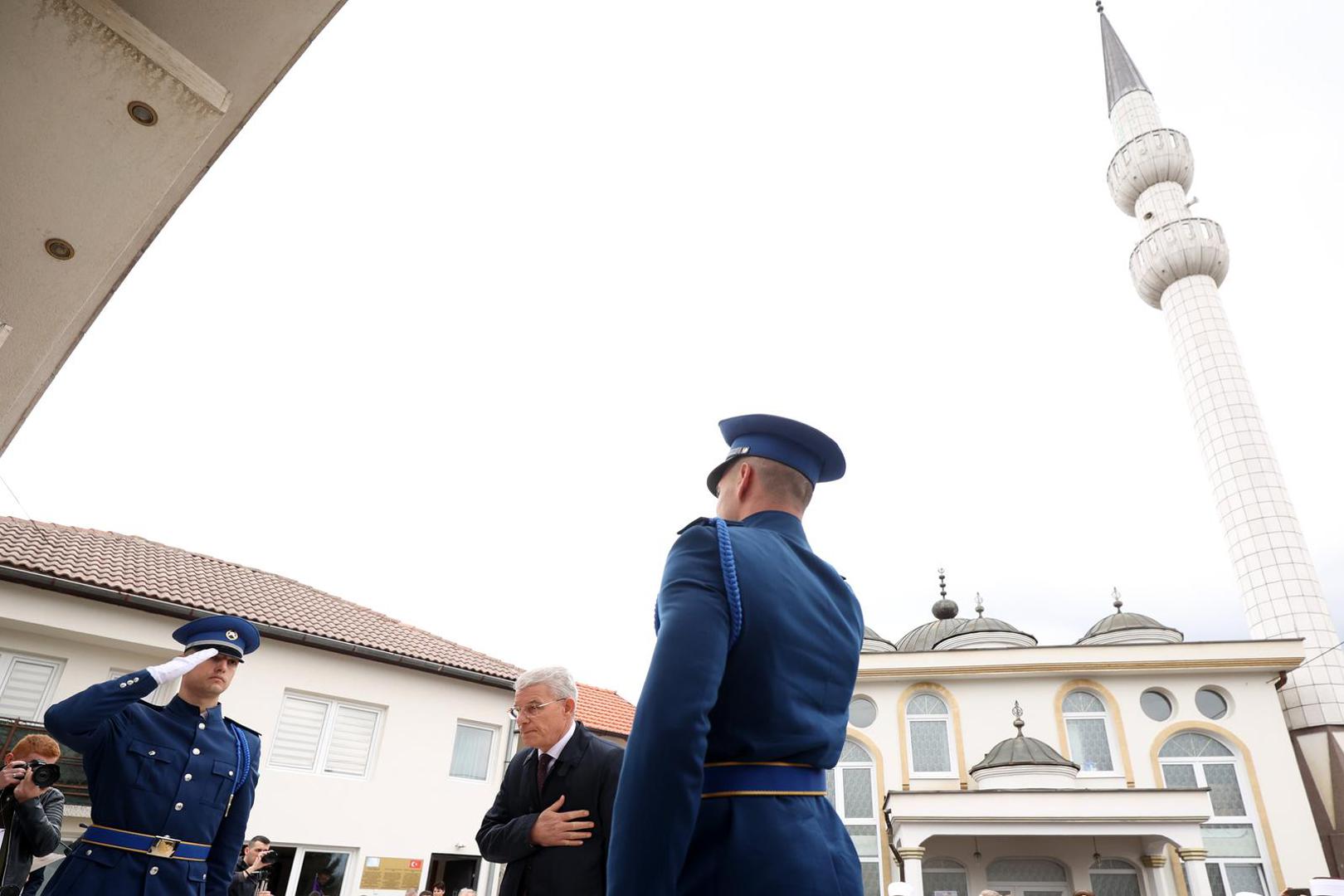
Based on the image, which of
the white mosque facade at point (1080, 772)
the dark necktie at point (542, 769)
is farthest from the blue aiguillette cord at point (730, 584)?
the white mosque facade at point (1080, 772)

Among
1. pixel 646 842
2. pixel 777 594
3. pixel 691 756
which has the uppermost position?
pixel 777 594

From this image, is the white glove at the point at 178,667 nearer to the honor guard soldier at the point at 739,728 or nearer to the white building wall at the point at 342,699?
the honor guard soldier at the point at 739,728

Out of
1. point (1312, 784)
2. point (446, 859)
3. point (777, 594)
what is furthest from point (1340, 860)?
point (777, 594)

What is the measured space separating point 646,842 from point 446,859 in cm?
1591

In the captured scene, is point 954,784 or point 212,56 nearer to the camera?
point 212,56

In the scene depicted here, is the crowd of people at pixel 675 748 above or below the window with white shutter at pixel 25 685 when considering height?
below

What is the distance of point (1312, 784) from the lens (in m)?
20.9

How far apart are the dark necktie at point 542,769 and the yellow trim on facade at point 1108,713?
18189 millimetres

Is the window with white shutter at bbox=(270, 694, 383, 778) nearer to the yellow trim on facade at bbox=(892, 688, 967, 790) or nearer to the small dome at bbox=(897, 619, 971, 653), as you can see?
the yellow trim on facade at bbox=(892, 688, 967, 790)

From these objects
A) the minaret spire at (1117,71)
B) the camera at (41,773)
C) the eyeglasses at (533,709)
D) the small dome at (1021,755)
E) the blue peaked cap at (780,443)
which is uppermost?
the minaret spire at (1117,71)

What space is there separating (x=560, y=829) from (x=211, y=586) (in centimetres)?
1450

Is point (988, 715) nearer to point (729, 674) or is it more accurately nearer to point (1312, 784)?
point (1312, 784)

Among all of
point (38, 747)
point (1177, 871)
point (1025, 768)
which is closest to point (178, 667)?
point (38, 747)

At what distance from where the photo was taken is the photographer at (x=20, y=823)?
169 inches
